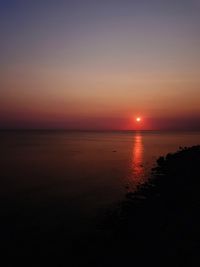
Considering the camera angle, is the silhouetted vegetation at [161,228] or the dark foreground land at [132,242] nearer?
the silhouetted vegetation at [161,228]

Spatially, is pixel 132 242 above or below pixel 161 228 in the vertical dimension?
below

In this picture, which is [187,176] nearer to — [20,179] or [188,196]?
[188,196]

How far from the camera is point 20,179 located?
36125mm

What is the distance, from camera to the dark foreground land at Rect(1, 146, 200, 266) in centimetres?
1220

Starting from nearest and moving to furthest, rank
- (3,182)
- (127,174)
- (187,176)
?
(187,176) → (3,182) → (127,174)

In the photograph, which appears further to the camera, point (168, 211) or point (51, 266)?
point (168, 211)

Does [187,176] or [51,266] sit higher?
[187,176]

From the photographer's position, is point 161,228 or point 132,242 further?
point 161,228

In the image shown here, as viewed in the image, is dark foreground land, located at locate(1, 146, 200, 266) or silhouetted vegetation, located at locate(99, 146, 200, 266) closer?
silhouetted vegetation, located at locate(99, 146, 200, 266)

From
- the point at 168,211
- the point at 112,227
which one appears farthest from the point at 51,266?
the point at 168,211

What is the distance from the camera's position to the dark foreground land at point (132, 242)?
12.2m

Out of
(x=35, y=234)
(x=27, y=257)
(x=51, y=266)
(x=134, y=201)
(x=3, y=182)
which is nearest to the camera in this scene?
(x=51, y=266)

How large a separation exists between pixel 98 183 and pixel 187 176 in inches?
451

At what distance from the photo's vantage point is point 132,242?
14594 mm
